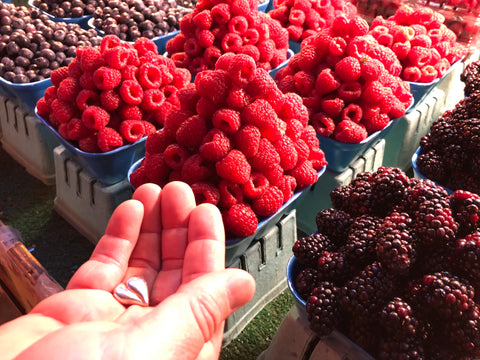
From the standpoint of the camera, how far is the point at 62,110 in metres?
1.41

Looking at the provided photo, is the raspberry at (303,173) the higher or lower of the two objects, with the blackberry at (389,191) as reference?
lower

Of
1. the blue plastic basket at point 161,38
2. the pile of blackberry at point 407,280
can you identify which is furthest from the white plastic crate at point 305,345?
the blue plastic basket at point 161,38

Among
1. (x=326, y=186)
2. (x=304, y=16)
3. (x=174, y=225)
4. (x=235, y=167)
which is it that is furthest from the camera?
(x=304, y=16)

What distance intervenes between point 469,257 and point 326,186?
736mm

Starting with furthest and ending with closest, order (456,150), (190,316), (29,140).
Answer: (29,140), (456,150), (190,316)

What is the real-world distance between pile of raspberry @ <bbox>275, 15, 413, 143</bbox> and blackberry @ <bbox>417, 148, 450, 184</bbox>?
0.63 feet

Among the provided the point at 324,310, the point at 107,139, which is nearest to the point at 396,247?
the point at 324,310

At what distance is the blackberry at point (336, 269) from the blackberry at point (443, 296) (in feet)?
0.45

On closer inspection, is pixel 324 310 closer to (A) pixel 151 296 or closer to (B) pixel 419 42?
(A) pixel 151 296

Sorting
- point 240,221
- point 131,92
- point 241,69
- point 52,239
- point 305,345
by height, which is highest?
point 241,69

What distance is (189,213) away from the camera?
3.02 feet

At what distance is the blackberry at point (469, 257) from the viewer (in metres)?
0.82

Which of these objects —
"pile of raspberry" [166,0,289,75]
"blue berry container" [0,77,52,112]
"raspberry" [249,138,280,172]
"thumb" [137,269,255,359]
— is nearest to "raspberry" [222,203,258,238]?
"raspberry" [249,138,280,172]

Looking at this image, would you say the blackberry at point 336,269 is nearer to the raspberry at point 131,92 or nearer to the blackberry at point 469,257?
the blackberry at point 469,257
